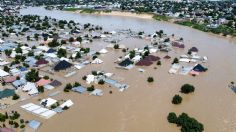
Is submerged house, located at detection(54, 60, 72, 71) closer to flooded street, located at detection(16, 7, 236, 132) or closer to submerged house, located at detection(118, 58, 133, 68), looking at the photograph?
flooded street, located at detection(16, 7, 236, 132)

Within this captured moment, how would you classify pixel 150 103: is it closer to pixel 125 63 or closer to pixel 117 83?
pixel 117 83

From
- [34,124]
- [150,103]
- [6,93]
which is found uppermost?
[6,93]

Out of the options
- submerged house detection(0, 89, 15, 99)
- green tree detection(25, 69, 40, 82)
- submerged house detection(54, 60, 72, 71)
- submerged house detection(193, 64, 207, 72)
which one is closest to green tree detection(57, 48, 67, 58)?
submerged house detection(54, 60, 72, 71)

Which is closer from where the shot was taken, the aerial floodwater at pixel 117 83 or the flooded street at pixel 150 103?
the flooded street at pixel 150 103

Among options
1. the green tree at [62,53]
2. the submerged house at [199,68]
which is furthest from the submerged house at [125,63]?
the green tree at [62,53]

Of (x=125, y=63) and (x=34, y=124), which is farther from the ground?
(x=125, y=63)

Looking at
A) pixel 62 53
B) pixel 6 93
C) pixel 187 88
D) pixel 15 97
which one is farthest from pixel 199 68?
pixel 6 93

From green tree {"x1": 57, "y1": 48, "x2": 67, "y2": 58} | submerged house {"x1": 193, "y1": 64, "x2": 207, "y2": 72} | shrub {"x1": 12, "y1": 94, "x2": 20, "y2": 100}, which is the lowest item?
shrub {"x1": 12, "y1": 94, "x2": 20, "y2": 100}

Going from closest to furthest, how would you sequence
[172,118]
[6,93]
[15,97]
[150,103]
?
[172,118] < [150,103] < [15,97] < [6,93]

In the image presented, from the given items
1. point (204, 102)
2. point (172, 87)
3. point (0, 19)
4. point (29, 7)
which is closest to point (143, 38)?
point (172, 87)

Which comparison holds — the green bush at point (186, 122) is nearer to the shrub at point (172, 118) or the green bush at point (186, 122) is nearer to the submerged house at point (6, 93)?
the shrub at point (172, 118)

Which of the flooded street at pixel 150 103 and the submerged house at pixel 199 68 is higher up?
the submerged house at pixel 199 68
